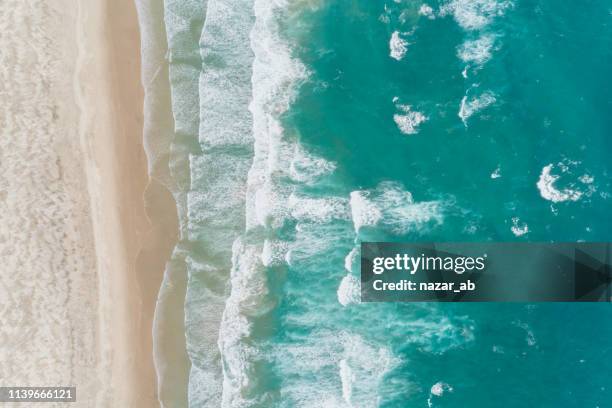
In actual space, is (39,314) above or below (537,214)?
below

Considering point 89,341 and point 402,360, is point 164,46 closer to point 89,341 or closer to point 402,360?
point 89,341

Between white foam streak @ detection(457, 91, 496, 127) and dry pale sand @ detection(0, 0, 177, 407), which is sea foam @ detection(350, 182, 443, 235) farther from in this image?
dry pale sand @ detection(0, 0, 177, 407)

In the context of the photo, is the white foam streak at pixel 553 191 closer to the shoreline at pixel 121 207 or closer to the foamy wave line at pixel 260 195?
the foamy wave line at pixel 260 195

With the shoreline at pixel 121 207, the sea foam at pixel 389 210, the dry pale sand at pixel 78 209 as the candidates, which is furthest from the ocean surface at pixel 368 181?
the dry pale sand at pixel 78 209

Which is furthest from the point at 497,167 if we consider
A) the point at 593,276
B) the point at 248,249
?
the point at 248,249

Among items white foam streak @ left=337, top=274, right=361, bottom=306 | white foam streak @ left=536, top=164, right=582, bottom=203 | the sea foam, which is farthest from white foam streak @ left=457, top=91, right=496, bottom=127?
white foam streak @ left=337, top=274, right=361, bottom=306
